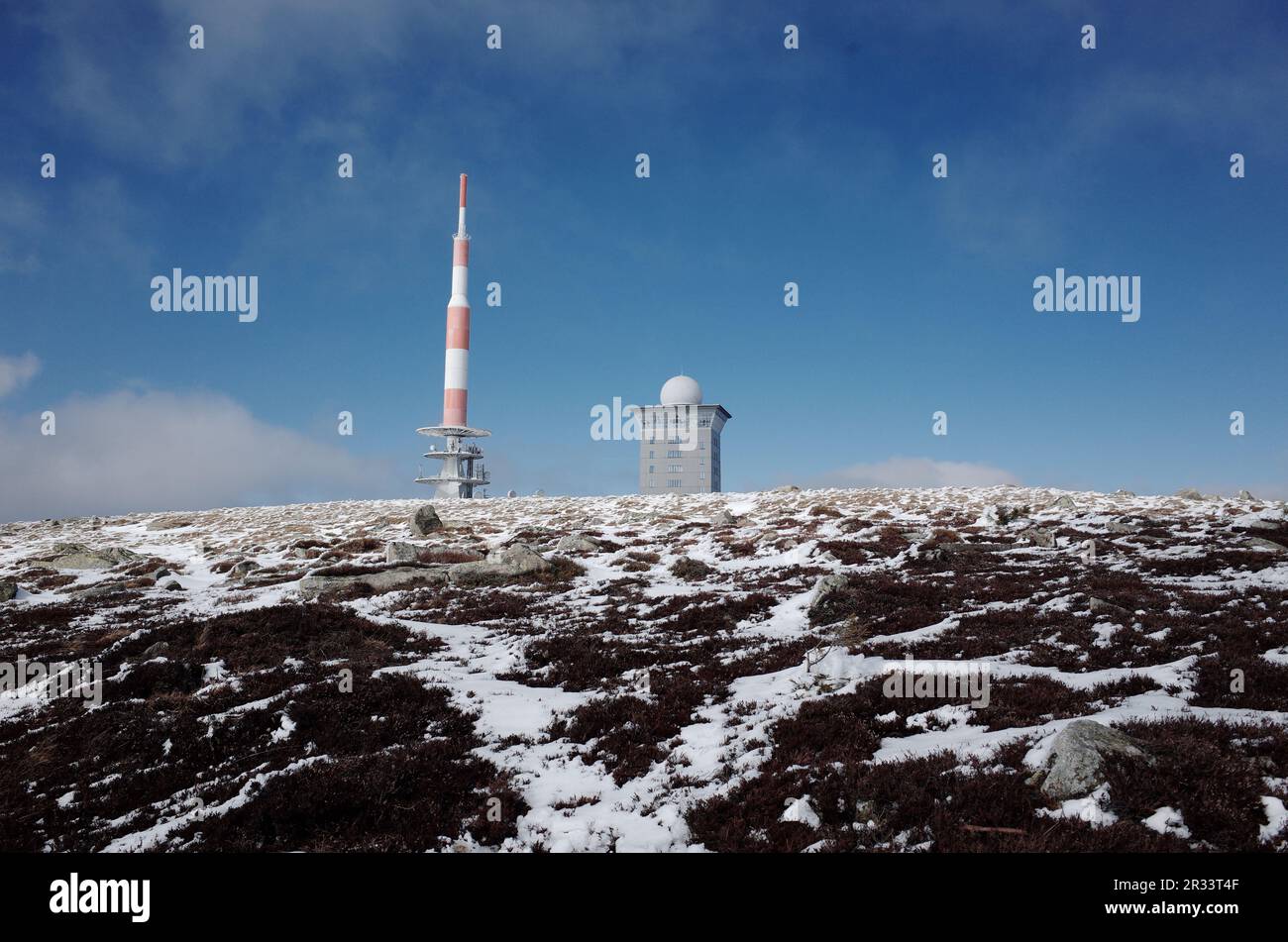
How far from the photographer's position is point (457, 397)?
82.3 metres

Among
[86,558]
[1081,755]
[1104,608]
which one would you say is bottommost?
[86,558]

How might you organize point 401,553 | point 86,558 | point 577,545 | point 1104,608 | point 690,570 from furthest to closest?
point 86,558, point 577,545, point 401,553, point 690,570, point 1104,608

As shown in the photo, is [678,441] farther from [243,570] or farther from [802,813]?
[802,813]

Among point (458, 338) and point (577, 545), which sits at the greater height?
point (458, 338)

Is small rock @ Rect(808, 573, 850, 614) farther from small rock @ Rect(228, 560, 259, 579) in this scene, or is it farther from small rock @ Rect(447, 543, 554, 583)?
small rock @ Rect(228, 560, 259, 579)

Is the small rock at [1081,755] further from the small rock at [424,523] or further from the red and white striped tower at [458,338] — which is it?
the red and white striped tower at [458,338]

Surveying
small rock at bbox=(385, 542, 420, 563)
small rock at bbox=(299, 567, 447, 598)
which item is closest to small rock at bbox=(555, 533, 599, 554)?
small rock at bbox=(299, 567, 447, 598)

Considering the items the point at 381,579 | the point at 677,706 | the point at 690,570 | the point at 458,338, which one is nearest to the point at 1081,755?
the point at 677,706

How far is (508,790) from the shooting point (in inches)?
331

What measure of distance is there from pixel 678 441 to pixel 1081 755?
109 m

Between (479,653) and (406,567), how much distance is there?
12.1 meters

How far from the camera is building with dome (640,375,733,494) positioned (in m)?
112
